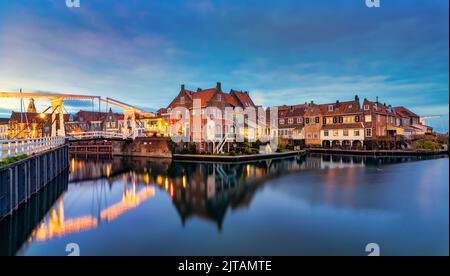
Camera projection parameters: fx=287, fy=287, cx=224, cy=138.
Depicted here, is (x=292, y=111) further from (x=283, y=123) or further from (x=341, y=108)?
(x=341, y=108)

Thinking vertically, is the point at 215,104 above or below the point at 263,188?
above

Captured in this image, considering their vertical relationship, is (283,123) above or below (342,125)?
above

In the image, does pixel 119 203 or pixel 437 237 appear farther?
pixel 119 203

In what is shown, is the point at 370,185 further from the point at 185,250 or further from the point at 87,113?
the point at 87,113

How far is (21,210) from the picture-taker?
1570 centimetres

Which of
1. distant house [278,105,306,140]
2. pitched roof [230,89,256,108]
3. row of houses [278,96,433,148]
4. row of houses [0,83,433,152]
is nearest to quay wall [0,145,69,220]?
row of houses [0,83,433,152]

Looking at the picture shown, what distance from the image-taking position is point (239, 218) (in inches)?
614

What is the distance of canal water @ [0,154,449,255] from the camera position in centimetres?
1174

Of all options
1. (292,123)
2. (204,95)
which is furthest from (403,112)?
(204,95)

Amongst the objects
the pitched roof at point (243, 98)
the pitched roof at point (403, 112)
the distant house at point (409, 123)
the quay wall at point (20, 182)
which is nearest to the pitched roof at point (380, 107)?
the distant house at point (409, 123)

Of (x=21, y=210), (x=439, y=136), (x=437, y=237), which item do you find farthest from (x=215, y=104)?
(x=439, y=136)

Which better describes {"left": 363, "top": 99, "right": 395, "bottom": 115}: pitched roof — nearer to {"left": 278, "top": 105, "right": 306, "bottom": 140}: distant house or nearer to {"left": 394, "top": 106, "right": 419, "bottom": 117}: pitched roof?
{"left": 394, "top": 106, "right": 419, "bottom": 117}: pitched roof

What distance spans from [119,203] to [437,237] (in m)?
18.3

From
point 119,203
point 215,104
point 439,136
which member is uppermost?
point 215,104
